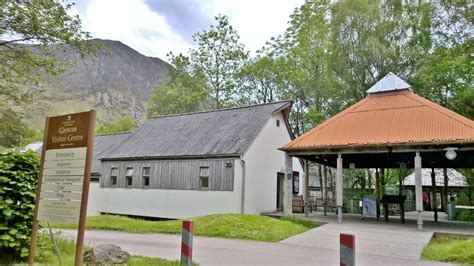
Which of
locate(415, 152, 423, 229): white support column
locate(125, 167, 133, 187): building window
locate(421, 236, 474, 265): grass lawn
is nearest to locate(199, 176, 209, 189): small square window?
locate(125, 167, 133, 187): building window

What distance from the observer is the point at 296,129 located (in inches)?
1118

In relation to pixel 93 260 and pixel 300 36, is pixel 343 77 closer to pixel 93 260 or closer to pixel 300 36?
pixel 300 36

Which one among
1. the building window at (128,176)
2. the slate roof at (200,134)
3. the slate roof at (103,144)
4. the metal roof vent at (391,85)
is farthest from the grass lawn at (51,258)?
the slate roof at (103,144)

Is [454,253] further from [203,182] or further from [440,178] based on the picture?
[440,178]

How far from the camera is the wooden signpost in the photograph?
539cm

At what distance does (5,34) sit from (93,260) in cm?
686

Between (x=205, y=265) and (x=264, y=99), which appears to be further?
(x=264, y=99)

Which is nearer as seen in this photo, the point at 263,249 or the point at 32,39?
the point at 263,249

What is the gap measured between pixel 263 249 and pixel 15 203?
5.72 meters

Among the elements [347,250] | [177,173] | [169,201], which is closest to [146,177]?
[169,201]

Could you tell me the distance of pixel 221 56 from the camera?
115ft

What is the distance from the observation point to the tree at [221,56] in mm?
34500

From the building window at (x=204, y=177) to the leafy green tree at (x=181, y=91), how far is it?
60.2 ft

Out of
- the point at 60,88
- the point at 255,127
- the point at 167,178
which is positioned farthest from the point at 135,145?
the point at 60,88
